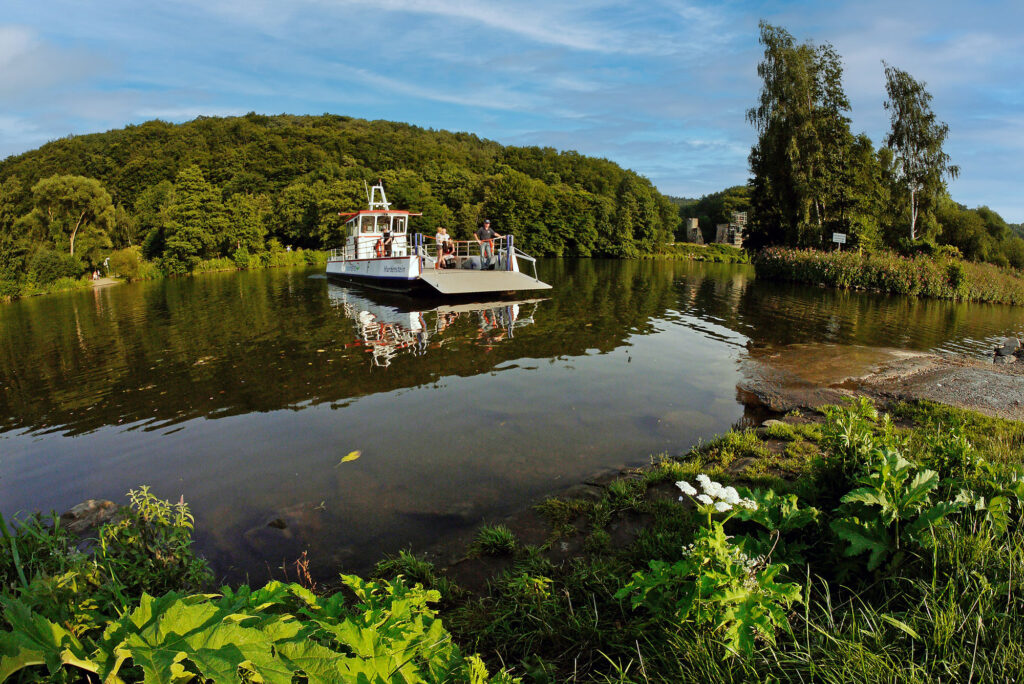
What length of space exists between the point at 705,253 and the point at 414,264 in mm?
79655

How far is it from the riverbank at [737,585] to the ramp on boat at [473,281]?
55.6 ft

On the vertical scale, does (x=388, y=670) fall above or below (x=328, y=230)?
below

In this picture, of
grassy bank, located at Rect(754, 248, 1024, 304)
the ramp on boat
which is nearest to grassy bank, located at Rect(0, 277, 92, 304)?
the ramp on boat

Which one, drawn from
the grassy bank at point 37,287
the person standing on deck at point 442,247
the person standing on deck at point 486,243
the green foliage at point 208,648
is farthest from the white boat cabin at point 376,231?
the green foliage at point 208,648

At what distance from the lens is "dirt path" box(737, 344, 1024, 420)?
7340 millimetres

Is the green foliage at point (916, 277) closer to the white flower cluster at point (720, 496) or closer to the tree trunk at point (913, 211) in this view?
the tree trunk at point (913, 211)

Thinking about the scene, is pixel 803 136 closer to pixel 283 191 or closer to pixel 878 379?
pixel 878 379

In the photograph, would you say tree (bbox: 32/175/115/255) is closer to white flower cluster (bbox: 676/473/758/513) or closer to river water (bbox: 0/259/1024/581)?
river water (bbox: 0/259/1024/581)

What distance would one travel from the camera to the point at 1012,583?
7.47 feet

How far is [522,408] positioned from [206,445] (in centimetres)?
442

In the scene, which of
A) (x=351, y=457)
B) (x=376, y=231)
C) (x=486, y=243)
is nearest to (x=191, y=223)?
(x=376, y=231)

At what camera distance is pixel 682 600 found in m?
2.43

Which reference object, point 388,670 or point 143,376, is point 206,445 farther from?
point 388,670

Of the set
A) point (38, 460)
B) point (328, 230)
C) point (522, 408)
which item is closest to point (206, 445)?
point (38, 460)
